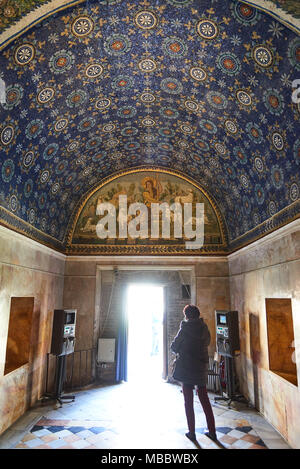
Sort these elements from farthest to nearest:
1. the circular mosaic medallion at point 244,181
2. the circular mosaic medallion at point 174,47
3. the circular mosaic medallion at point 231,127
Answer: the circular mosaic medallion at point 244,181, the circular mosaic medallion at point 231,127, the circular mosaic medallion at point 174,47

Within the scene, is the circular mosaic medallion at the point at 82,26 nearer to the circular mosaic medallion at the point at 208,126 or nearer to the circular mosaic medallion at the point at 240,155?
the circular mosaic medallion at the point at 208,126

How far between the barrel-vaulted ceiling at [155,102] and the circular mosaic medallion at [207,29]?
0.05 feet

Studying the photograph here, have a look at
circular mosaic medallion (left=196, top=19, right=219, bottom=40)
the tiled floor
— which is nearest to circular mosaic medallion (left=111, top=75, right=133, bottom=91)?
circular mosaic medallion (left=196, top=19, right=219, bottom=40)

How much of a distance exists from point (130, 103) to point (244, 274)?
5235 mm

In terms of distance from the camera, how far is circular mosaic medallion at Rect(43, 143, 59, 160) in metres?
6.90

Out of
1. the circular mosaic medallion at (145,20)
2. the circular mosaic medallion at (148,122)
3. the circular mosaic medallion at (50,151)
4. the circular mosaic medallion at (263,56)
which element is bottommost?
the circular mosaic medallion at (50,151)

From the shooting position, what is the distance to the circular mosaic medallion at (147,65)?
5.50 metres

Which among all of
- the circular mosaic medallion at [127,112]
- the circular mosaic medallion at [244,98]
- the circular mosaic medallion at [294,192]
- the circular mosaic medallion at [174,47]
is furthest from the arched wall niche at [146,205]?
the circular mosaic medallion at [174,47]

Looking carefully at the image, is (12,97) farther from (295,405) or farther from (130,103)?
(295,405)

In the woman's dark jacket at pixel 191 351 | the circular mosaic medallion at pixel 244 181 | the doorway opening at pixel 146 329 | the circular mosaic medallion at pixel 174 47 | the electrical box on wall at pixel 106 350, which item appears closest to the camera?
the woman's dark jacket at pixel 191 351

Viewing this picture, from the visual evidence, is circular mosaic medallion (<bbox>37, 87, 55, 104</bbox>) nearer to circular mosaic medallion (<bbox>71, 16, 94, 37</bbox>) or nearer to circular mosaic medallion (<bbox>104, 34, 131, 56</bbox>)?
circular mosaic medallion (<bbox>71, 16, 94, 37</bbox>)

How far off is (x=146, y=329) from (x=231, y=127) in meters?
12.1

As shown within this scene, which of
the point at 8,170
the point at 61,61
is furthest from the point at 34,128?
the point at 61,61

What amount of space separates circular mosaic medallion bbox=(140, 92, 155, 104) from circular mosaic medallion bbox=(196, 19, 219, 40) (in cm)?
197
